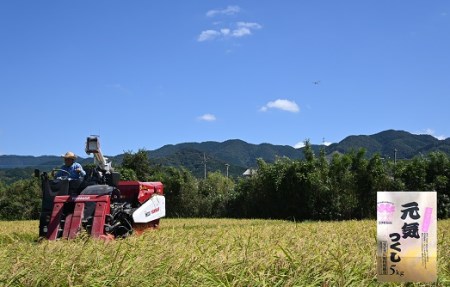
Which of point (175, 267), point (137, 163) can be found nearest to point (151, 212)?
point (175, 267)

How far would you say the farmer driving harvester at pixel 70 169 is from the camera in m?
10.0

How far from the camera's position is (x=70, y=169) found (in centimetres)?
1010

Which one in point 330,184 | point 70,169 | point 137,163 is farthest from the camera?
point 137,163

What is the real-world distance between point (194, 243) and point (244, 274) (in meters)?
2.11

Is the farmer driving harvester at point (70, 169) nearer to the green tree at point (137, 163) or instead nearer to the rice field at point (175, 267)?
the rice field at point (175, 267)

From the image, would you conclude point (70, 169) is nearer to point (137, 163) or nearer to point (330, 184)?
point (330, 184)

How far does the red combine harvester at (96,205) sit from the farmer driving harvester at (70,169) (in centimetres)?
15

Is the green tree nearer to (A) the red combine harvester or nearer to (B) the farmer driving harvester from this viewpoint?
(A) the red combine harvester

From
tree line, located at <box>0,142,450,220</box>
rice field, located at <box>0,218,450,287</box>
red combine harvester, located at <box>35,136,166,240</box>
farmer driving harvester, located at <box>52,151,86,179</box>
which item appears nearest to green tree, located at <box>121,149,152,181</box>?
tree line, located at <box>0,142,450,220</box>

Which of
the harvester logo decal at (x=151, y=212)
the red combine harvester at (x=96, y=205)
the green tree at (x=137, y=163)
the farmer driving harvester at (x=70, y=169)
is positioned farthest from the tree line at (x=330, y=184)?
the farmer driving harvester at (x=70, y=169)

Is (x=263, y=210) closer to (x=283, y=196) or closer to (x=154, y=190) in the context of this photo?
(x=283, y=196)

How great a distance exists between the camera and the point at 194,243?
6.82 m

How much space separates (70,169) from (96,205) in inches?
64.0

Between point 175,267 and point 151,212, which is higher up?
point 151,212
